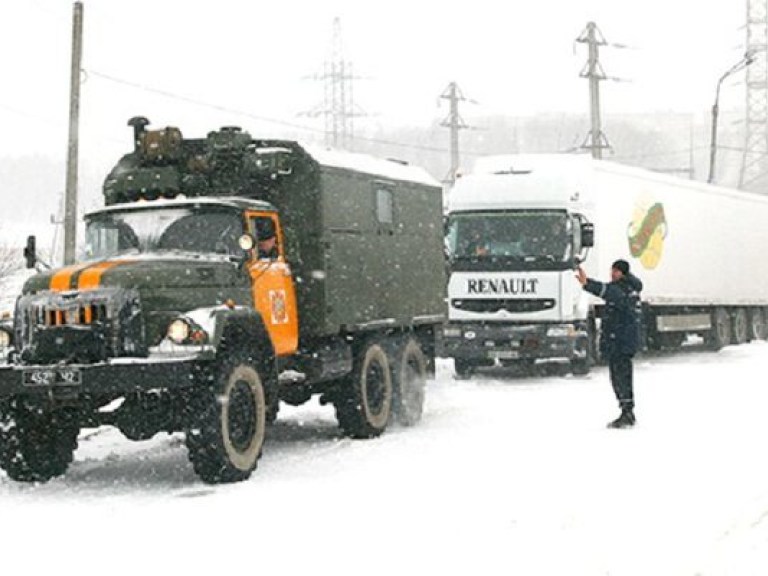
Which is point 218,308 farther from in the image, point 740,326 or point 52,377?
point 740,326

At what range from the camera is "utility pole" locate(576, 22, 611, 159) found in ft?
149

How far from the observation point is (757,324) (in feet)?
115

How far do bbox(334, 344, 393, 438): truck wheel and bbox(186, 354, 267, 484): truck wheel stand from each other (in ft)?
8.05

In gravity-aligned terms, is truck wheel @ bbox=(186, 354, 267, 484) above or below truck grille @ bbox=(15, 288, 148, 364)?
below

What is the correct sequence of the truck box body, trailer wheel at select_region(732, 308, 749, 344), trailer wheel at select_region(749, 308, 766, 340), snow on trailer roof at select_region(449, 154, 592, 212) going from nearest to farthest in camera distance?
the truck box body < snow on trailer roof at select_region(449, 154, 592, 212) < trailer wheel at select_region(732, 308, 749, 344) < trailer wheel at select_region(749, 308, 766, 340)

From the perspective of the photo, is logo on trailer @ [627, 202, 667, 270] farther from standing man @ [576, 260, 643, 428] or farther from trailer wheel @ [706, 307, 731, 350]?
standing man @ [576, 260, 643, 428]

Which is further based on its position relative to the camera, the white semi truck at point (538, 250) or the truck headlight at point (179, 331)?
the white semi truck at point (538, 250)

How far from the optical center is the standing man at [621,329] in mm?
14141

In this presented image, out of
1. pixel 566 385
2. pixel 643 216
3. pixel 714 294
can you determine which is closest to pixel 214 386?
pixel 566 385

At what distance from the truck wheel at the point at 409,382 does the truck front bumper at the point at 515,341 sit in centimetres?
591

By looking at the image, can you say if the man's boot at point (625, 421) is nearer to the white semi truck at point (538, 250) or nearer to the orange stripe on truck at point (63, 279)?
the orange stripe on truck at point (63, 279)

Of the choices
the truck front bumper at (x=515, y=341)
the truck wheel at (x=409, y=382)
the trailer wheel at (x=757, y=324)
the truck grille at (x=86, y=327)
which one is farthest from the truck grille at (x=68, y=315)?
the trailer wheel at (x=757, y=324)

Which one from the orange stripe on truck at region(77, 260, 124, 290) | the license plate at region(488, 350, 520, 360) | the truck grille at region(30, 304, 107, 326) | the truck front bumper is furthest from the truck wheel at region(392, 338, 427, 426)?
the license plate at region(488, 350, 520, 360)

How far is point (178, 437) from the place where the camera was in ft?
48.0
